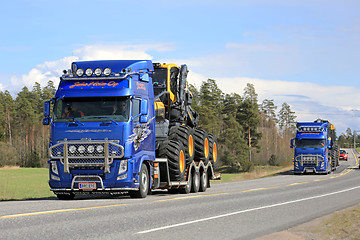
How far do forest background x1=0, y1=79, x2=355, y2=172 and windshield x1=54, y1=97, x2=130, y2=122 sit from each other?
81015 millimetres

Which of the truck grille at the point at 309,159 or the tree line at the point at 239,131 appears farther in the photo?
the tree line at the point at 239,131

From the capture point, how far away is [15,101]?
14550cm

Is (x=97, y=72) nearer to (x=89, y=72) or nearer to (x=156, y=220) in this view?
(x=89, y=72)

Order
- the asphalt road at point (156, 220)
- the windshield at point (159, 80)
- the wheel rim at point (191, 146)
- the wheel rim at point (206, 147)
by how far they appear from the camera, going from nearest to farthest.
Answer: the asphalt road at point (156, 220), the windshield at point (159, 80), the wheel rim at point (191, 146), the wheel rim at point (206, 147)

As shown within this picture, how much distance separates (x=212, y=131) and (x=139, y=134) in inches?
3924

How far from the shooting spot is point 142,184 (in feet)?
55.7

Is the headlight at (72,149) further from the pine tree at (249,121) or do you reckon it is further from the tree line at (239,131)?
the pine tree at (249,121)

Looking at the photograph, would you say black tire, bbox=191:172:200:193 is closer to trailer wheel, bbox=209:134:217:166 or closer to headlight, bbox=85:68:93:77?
trailer wheel, bbox=209:134:217:166

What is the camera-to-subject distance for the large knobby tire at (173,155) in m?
19.5

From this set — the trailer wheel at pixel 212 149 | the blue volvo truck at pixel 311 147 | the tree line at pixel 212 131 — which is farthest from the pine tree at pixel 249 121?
the trailer wheel at pixel 212 149

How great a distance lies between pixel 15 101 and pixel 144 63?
441 ft

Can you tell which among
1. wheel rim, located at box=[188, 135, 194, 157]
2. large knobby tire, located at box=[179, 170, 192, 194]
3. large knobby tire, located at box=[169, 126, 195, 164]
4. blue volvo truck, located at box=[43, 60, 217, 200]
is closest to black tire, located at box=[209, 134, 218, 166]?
wheel rim, located at box=[188, 135, 194, 157]

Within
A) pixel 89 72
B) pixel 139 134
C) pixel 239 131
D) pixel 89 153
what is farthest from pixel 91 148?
pixel 239 131

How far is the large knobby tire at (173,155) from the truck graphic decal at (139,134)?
1989mm
